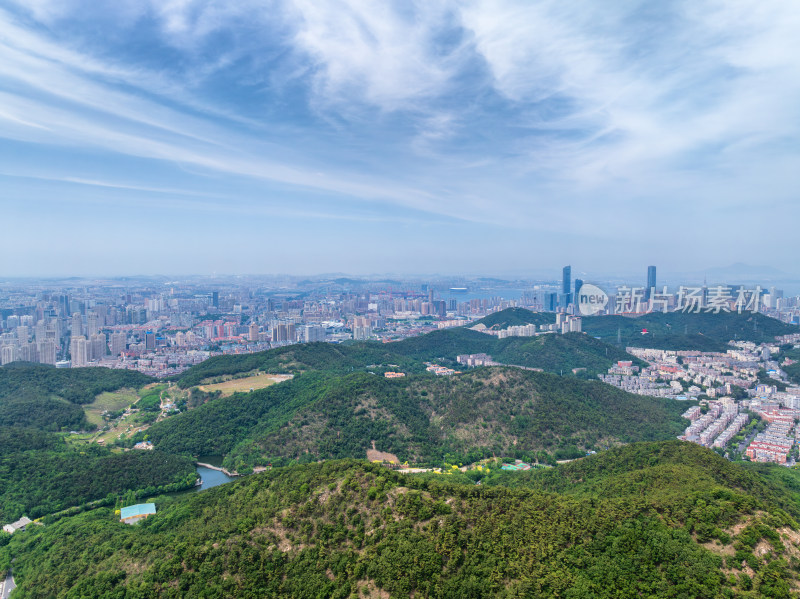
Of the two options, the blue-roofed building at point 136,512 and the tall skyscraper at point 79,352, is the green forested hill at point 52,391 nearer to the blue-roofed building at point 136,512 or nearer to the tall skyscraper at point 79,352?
the blue-roofed building at point 136,512

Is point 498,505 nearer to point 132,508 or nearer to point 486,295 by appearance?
point 132,508

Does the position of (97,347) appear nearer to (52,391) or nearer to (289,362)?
(52,391)

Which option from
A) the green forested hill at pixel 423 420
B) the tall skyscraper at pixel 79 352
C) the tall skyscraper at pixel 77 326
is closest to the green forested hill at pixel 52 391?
the green forested hill at pixel 423 420

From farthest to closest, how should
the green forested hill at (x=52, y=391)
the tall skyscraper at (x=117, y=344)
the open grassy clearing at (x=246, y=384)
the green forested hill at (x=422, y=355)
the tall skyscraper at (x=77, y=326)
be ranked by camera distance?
the tall skyscraper at (x=77, y=326)
the tall skyscraper at (x=117, y=344)
the green forested hill at (x=422, y=355)
the open grassy clearing at (x=246, y=384)
the green forested hill at (x=52, y=391)

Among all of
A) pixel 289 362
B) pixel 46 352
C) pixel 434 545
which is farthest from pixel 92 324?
pixel 434 545

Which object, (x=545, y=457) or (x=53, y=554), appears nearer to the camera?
(x=53, y=554)

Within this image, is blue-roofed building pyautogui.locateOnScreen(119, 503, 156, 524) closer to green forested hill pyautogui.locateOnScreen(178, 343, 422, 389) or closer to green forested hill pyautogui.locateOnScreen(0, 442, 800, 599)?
green forested hill pyautogui.locateOnScreen(0, 442, 800, 599)

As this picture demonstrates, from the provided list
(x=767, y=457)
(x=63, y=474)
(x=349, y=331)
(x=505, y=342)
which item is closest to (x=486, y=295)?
(x=349, y=331)
